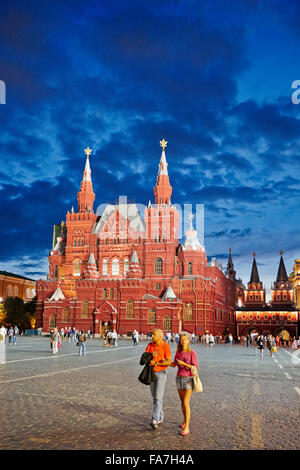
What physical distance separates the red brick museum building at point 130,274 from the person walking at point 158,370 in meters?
60.0

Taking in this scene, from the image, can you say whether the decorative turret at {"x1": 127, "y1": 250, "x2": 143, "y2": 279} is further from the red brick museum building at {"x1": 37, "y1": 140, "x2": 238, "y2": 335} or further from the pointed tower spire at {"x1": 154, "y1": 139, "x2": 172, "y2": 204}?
the pointed tower spire at {"x1": 154, "y1": 139, "x2": 172, "y2": 204}

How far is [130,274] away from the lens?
233 feet

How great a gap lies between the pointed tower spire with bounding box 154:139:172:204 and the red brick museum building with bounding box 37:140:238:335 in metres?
0.18

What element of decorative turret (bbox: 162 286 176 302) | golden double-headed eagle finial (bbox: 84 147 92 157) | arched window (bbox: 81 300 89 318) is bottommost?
arched window (bbox: 81 300 89 318)

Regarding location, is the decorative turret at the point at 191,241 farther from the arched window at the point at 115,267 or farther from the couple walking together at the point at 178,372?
the couple walking together at the point at 178,372

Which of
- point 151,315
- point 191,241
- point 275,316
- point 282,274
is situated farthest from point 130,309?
point 282,274

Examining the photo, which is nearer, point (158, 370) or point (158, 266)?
point (158, 370)

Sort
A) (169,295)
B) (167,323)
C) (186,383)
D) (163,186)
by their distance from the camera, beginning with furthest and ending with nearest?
(163,186) → (169,295) → (167,323) → (186,383)

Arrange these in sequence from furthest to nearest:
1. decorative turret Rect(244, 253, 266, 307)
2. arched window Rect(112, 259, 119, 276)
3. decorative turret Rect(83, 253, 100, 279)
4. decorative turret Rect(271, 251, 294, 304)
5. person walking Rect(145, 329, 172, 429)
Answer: decorative turret Rect(244, 253, 266, 307) < decorative turret Rect(271, 251, 294, 304) < arched window Rect(112, 259, 119, 276) < decorative turret Rect(83, 253, 100, 279) < person walking Rect(145, 329, 172, 429)

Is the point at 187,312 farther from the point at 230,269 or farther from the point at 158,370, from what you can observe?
the point at 230,269

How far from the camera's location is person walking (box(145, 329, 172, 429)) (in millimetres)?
8148

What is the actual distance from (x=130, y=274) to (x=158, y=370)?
62.8m

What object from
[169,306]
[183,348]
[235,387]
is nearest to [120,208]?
[169,306]

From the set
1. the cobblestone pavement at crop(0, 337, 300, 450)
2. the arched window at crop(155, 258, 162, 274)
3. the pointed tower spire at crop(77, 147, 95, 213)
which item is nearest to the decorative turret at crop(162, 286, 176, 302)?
the arched window at crop(155, 258, 162, 274)
